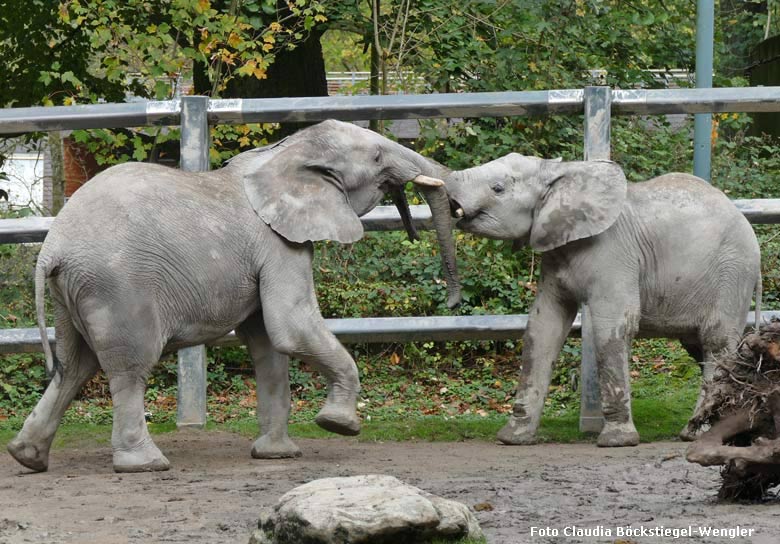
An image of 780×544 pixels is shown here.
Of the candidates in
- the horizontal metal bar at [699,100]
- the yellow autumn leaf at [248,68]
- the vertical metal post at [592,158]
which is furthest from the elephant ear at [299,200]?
the yellow autumn leaf at [248,68]

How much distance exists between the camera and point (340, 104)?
8523 millimetres

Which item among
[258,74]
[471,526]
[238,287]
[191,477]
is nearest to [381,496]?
[471,526]

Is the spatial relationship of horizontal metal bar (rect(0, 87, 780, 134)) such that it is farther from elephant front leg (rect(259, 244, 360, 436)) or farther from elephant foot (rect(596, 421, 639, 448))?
Answer: elephant foot (rect(596, 421, 639, 448))

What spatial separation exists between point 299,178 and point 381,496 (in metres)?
3.13

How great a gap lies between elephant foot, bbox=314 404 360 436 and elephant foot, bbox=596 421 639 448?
1.51 m

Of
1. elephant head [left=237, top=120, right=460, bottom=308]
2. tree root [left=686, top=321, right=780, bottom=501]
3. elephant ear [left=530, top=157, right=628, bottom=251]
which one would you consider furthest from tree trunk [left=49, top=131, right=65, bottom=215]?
tree root [left=686, top=321, right=780, bottom=501]

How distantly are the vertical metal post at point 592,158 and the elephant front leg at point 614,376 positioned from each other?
0.54m

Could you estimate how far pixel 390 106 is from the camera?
852 cm

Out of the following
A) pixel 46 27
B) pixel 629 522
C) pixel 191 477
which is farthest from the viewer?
pixel 46 27

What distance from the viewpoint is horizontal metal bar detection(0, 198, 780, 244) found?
842cm

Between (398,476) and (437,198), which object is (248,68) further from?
(398,476)

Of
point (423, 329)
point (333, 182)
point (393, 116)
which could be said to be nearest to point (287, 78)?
point (393, 116)

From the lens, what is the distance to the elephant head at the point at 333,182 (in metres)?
7.60

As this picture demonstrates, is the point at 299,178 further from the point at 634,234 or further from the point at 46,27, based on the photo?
the point at 46,27
